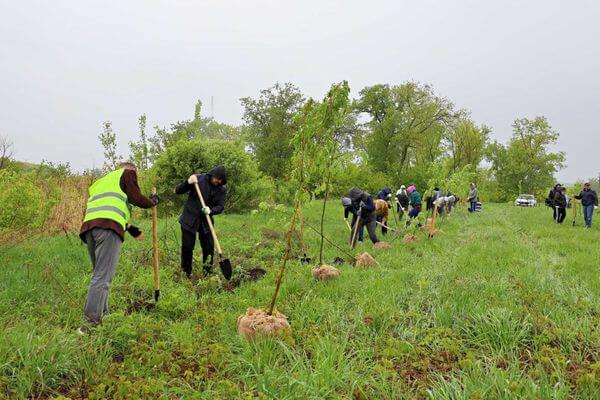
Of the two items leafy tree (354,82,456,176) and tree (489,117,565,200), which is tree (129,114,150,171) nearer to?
leafy tree (354,82,456,176)

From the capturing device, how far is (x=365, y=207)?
845cm

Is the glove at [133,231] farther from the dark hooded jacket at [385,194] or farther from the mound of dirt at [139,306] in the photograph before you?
the dark hooded jacket at [385,194]

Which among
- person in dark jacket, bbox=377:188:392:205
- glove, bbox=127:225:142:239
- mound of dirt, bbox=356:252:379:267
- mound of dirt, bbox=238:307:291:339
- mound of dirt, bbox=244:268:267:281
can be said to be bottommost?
mound of dirt, bbox=244:268:267:281

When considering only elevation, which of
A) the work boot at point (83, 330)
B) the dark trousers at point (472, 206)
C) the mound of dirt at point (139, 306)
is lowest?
the mound of dirt at point (139, 306)

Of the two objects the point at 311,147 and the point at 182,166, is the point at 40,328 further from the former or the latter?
the point at 182,166

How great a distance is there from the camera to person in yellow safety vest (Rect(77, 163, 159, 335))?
12.0ft

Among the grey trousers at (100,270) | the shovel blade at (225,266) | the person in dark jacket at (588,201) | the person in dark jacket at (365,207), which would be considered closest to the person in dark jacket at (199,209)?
the shovel blade at (225,266)

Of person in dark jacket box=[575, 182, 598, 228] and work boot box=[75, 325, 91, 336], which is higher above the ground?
person in dark jacket box=[575, 182, 598, 228]

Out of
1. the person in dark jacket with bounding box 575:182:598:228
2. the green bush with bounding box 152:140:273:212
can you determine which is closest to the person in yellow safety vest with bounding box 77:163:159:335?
the green bush with bounding box 152:140:273:212

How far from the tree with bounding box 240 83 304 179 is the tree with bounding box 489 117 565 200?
30.2 m

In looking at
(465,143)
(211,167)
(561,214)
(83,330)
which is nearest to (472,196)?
(561,214)

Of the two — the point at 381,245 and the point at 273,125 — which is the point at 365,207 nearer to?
the point at 381,245

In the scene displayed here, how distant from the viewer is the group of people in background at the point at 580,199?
40.6 ft

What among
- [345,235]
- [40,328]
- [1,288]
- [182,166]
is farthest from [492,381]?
[182,166]
